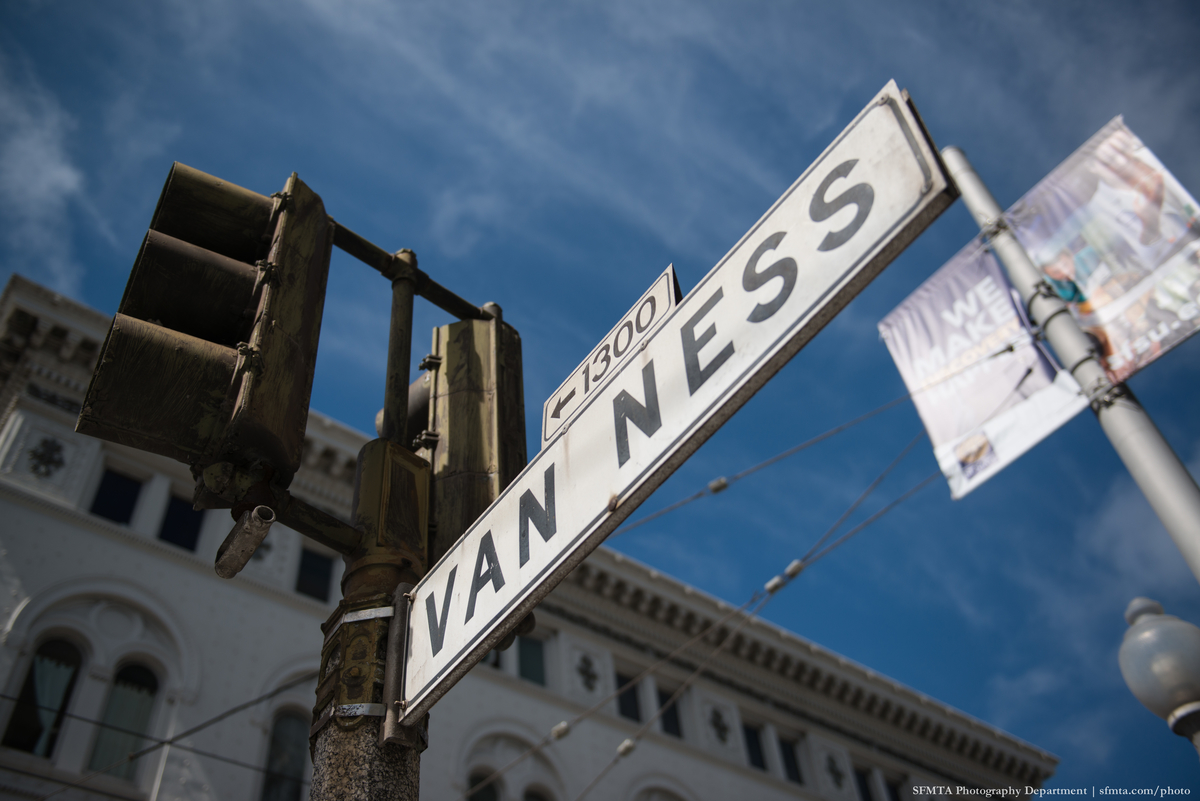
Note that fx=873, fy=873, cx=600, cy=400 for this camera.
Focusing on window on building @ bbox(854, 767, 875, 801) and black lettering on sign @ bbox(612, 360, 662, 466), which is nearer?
black lettering on sign @ bbox(612, 360, 662, 466)

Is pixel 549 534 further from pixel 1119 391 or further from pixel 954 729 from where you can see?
pixel 954 729

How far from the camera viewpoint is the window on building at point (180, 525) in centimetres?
1587

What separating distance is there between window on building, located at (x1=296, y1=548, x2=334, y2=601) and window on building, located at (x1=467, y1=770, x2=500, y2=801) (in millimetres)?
4449

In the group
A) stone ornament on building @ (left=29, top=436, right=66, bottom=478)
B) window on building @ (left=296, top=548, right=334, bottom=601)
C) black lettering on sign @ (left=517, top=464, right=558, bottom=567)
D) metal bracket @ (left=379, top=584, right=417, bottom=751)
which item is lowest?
metal bracket @ (left=379, top=584, right=417, bottom=751)

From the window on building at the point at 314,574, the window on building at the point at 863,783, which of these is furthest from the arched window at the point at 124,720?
the window on building at the point at 863,783

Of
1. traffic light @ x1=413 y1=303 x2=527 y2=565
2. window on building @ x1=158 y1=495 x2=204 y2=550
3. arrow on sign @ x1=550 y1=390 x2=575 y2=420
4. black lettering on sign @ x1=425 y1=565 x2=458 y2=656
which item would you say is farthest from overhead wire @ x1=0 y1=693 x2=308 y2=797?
black lettering on sign @ x1=425 y1=565 x2=458 y2=656

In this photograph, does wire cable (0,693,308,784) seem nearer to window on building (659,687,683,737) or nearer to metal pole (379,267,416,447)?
window on building (659,687,683,737)

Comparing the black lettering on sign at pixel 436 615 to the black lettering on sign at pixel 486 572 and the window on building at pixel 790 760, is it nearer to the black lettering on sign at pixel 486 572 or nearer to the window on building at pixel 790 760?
the black lettering on sign at pixel 486 572

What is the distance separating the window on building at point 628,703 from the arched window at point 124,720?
33.2 ft

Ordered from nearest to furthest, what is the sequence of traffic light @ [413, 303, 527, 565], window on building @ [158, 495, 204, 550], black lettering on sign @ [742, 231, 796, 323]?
black lettering on sign @ [742, 231, 796, 323]
traffic light @ [413, 303, 527, 565]
window on building @ [158, 495, 204, 550]

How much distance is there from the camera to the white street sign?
3.53 m

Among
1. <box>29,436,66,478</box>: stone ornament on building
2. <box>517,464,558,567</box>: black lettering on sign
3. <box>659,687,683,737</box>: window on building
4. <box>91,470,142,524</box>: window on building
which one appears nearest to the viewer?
<box>517,464,558,567</box>: black lettering on sign

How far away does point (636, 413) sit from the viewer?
2547 millimetres

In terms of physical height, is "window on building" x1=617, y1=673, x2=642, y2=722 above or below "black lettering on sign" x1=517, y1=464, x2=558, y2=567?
above
